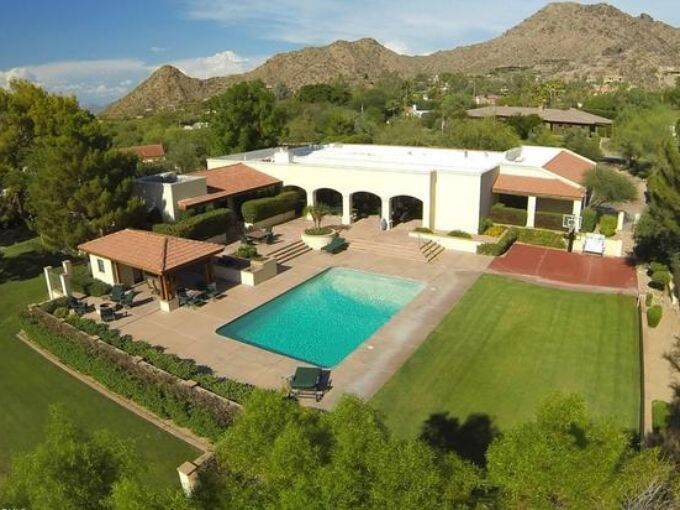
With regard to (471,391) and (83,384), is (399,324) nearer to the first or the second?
(471,391)

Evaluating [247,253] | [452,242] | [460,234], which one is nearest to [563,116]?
[460,234]

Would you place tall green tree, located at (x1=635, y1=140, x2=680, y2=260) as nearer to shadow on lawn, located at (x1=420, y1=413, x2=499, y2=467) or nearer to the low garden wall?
shadow on lawn, located at (x1=420, y1=413, x2=499, y2=467)

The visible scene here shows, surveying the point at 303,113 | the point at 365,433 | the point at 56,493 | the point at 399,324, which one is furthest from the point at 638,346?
the point at 303,113

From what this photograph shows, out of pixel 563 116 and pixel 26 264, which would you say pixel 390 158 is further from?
pixel 563 116

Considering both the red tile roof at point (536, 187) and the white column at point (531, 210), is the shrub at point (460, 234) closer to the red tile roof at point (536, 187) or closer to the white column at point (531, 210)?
the red tile roof at point (536, 187)

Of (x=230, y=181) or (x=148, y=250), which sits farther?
(x=230, y=181)
